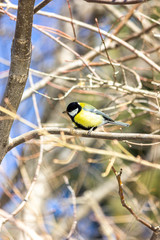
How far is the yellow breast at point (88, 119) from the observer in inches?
126

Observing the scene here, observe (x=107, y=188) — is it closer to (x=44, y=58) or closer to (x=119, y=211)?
(x=119, y=211)

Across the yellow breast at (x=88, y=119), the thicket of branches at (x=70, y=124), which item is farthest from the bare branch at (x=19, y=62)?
the yellow breast at (x=88, y=119)

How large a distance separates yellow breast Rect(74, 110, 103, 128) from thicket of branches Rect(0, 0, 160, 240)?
0.22 m

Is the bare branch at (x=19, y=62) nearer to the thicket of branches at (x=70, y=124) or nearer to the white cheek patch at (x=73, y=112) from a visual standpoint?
the thicket of branches at (x=70, y=124)

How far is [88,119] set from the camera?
10.6 ft

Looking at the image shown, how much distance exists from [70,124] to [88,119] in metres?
0.32

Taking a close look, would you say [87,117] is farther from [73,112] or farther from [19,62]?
[19,62]

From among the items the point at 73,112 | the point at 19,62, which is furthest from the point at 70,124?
the point at 19,62

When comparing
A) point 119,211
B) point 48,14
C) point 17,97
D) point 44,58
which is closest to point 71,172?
point 119,211

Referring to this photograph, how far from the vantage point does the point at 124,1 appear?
1609 mm

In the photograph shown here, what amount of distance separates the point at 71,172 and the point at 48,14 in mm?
4394

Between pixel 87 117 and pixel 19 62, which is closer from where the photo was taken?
pixel 19 62

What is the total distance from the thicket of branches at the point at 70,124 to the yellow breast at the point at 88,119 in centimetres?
22

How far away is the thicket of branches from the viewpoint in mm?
2018
